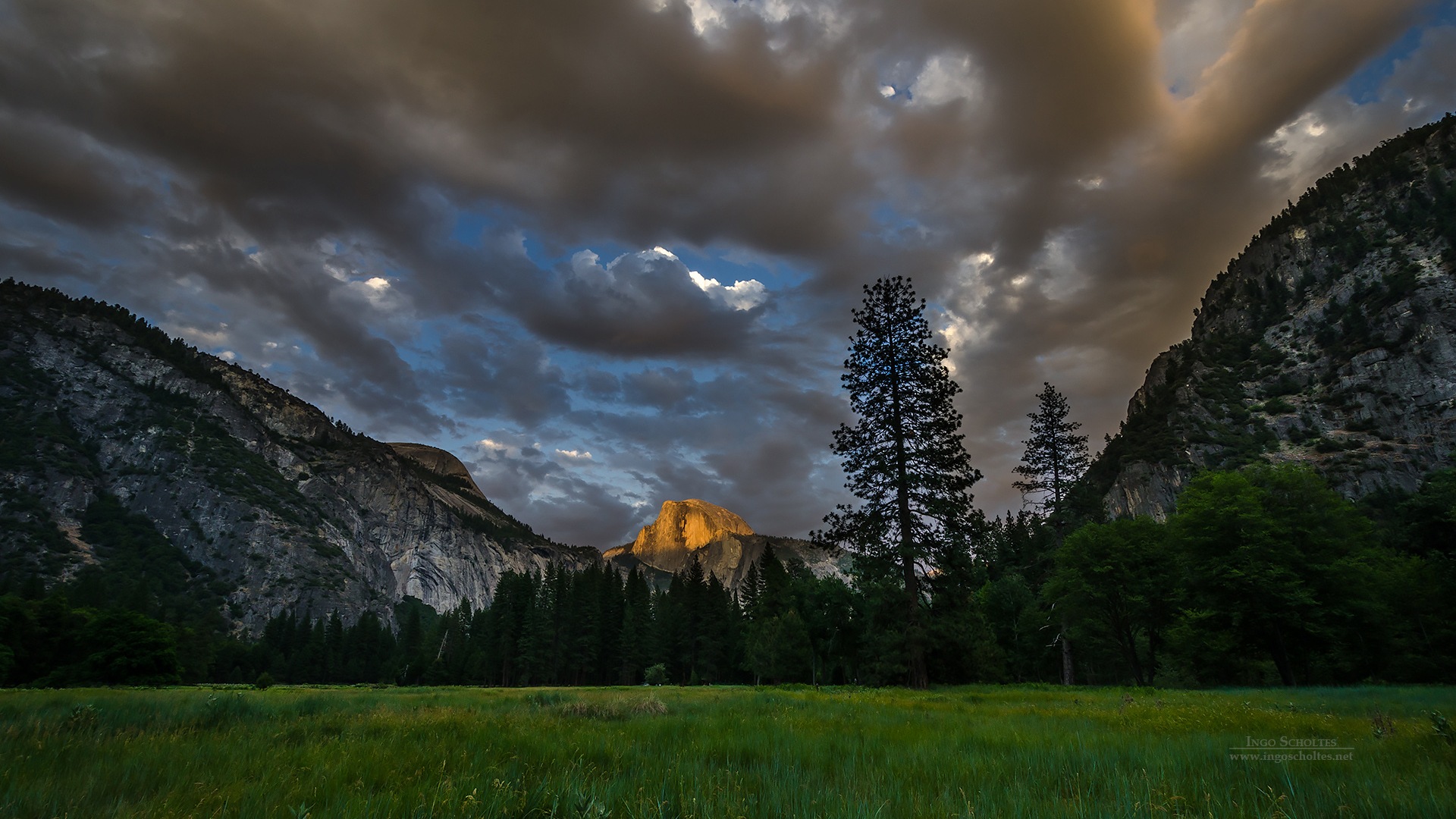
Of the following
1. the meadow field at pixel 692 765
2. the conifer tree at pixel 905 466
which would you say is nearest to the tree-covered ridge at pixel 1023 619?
the conifer tree at pixel 905 466

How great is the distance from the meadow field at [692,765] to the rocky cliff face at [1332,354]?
101 m

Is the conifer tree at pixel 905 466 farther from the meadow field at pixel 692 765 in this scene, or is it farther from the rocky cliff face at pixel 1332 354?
the rocky cliff face at pixel 1332 354

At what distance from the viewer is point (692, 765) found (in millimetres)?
4461

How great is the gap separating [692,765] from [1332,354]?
16266 centimetres

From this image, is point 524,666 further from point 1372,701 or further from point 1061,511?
point 1372,701

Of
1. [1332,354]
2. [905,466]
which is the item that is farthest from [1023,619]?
[1332,354]

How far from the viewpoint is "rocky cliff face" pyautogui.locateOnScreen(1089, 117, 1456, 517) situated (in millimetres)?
90688

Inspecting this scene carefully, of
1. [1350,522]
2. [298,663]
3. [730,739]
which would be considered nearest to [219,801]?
[730,739]

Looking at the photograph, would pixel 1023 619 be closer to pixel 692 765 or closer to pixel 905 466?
pixel 905 466

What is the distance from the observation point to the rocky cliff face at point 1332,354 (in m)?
90.7

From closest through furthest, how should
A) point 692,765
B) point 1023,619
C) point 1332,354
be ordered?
point 692,765
point 1023,619
point 1332,354

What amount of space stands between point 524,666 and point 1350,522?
3723 inches

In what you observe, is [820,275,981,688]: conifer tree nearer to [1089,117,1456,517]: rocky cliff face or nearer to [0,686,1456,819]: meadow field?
[0,686,1456,819]: meadow field

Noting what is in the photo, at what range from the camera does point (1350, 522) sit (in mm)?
32688
